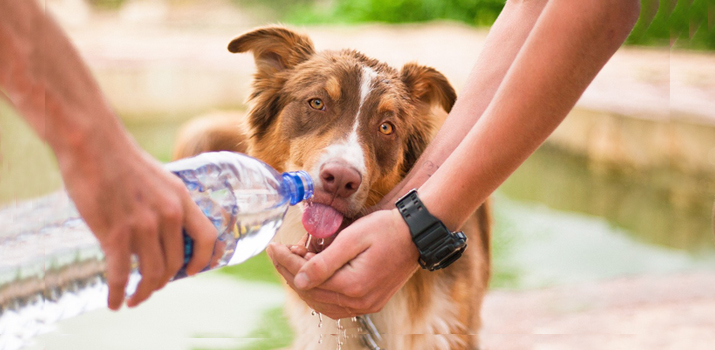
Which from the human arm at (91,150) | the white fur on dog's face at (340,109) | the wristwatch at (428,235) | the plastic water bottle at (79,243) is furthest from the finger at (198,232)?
the white fur on dog's face at (340,109)

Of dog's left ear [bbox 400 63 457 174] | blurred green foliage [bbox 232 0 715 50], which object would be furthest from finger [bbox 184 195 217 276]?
blurred green foliage [bbox 232 0 715 50]

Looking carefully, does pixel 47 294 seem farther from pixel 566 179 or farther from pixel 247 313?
pixel 566 179

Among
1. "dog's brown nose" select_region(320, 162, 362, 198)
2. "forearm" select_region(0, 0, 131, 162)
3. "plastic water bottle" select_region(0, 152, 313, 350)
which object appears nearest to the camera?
"forearm" select_region(0, 0, 131, 162)

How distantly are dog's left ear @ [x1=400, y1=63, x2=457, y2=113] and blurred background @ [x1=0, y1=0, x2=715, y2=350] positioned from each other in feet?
0.37

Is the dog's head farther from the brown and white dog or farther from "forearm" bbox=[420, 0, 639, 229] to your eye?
"forearm" bbox=[420, 0, 639, 229]

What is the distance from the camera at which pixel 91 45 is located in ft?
20.5

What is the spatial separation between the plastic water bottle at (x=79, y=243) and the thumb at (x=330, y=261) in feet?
0.52

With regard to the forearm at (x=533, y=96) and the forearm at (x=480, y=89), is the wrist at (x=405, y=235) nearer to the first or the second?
the forearm at (x=533, y=96)

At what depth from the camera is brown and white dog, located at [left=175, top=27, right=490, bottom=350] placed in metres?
1.68

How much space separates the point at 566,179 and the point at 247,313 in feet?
9.51

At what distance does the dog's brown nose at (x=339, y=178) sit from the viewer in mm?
1493

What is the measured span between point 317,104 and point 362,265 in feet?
1.98

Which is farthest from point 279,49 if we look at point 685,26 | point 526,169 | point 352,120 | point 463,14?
point 463,14

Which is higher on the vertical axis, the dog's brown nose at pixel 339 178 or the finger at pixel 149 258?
the finger at pixel 149 258
